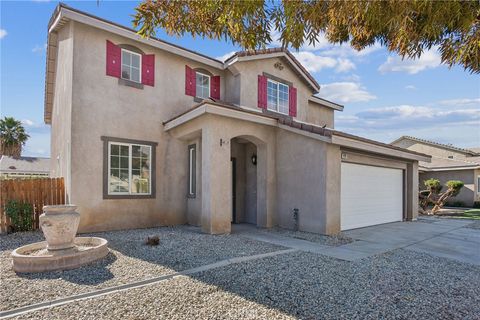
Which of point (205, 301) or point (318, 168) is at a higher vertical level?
point (318, 168)

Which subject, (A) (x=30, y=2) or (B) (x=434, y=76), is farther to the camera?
(A) (x=30, y=2)

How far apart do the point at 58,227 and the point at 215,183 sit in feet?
15.9

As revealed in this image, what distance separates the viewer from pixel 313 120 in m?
18.7

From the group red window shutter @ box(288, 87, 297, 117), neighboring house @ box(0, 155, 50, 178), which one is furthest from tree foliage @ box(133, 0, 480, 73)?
neighboring house @ box(0, 155, 50, 178)

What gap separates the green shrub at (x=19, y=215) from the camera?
9727 mm

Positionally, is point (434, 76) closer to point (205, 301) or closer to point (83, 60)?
point (205, 301)

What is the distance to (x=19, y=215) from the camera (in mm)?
9867

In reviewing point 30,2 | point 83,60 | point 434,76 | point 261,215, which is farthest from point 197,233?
point 30,2

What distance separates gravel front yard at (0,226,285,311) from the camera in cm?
509


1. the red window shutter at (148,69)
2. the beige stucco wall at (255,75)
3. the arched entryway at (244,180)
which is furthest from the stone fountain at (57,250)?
the beige stucco wall at (255,75)

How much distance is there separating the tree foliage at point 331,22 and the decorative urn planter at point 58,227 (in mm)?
4739

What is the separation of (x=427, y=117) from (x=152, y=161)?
34.2 meters

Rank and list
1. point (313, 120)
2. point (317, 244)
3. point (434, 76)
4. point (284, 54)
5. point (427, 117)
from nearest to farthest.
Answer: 1. point (434, 76)
2. point (317, 244)
3. point (284, 54)
4. point (313, 120)
5. point (427, 117)

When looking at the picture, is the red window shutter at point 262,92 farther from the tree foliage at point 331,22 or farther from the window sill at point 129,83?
the tree foliage at point 331,22
